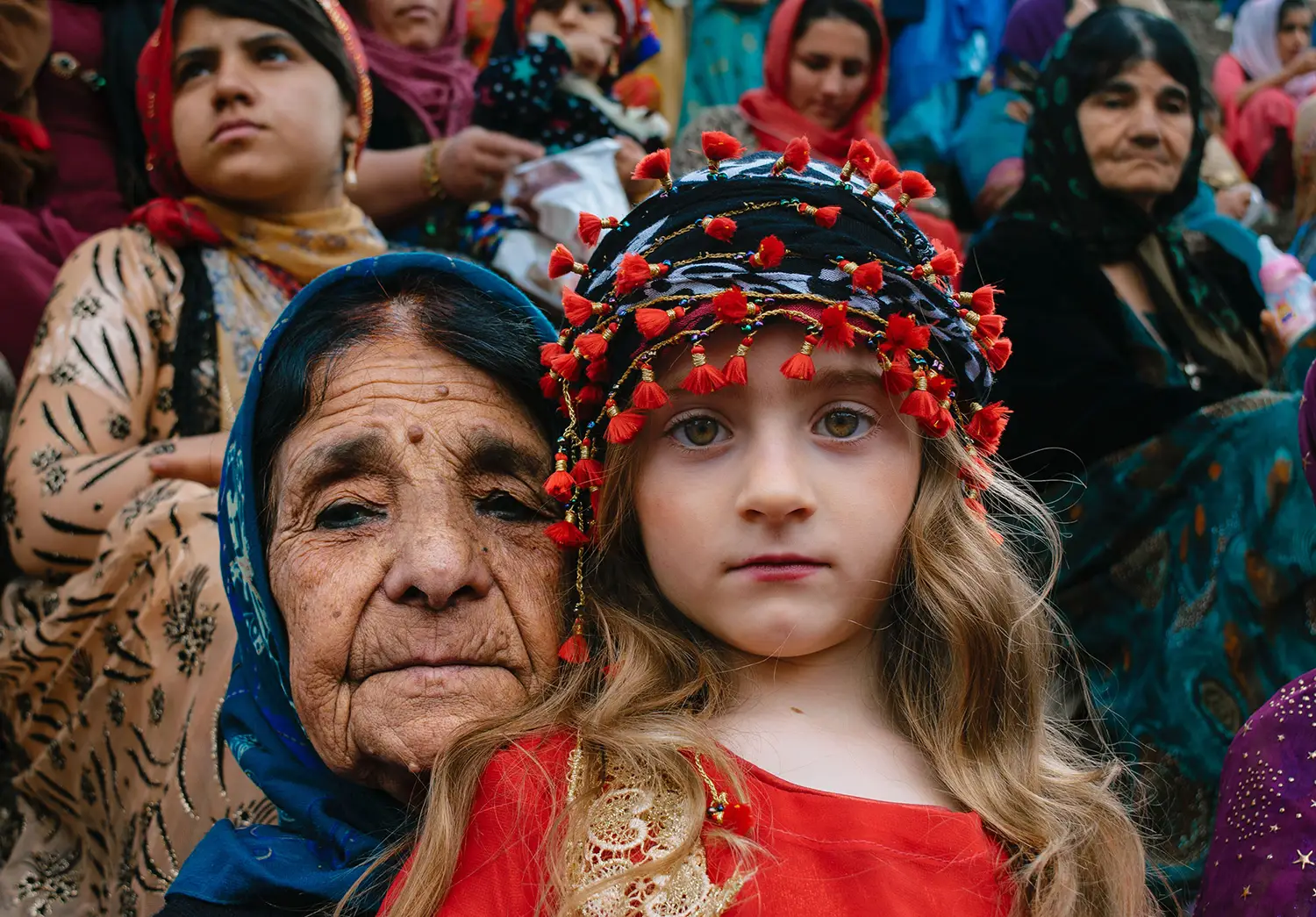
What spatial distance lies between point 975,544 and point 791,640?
1.32 feet

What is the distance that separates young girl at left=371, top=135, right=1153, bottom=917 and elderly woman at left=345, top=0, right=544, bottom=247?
2603mm

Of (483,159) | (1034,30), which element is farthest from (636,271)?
(1034,30)

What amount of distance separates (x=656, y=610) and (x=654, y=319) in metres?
0.52

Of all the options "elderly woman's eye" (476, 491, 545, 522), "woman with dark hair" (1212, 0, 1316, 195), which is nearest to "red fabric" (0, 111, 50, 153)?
"elderly woman's eye" (476, 491, 545, 522)

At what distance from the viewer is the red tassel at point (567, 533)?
94.7 inches

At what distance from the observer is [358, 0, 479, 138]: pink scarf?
5.64 metres

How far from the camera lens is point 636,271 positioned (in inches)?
90.0

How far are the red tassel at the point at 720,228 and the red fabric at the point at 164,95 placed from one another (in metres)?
2.41

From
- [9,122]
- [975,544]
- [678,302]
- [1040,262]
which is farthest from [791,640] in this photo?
[9,122]

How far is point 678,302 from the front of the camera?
7.49 feet

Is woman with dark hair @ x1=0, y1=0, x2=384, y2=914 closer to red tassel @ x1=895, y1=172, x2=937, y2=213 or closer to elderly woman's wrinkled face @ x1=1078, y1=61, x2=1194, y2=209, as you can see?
red tassel @ x1=895, y1=172, x2=937, y2=213

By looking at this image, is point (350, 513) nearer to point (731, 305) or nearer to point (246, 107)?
point (731, 305)

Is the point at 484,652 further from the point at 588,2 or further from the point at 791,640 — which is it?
the point at 588,2

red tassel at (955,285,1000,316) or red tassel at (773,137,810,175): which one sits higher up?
red tassel at (773,137,810,175)
